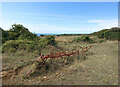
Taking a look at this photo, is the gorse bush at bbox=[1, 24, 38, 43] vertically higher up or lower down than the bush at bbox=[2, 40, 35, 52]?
higher up

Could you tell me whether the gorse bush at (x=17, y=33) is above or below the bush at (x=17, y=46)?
above

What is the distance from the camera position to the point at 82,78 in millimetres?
2699

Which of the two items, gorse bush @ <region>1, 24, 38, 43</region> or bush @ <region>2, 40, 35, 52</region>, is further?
gorse bush @ <region>1, 24, 38, 43</region>

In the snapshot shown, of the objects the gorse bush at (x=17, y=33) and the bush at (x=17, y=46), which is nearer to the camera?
the bush at (x=17, y=46)

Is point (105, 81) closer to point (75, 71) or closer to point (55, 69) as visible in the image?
point (75, 71)

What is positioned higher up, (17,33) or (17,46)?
(17,33)

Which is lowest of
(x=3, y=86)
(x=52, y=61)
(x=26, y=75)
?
(x=3, y=86)

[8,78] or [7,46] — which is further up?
[7,46]

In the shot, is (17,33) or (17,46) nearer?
(17,46)

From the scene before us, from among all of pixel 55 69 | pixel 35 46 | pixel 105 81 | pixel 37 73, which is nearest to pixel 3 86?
pixel 37 73

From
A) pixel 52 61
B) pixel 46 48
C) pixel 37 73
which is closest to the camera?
pixel 37 73

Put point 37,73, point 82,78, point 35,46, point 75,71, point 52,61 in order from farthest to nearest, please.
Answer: point 35,46, point 52,61, point 75,71, point 37,73, point 82,78

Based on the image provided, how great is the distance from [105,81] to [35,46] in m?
4.80

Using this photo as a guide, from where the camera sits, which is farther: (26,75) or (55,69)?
(55,69)
